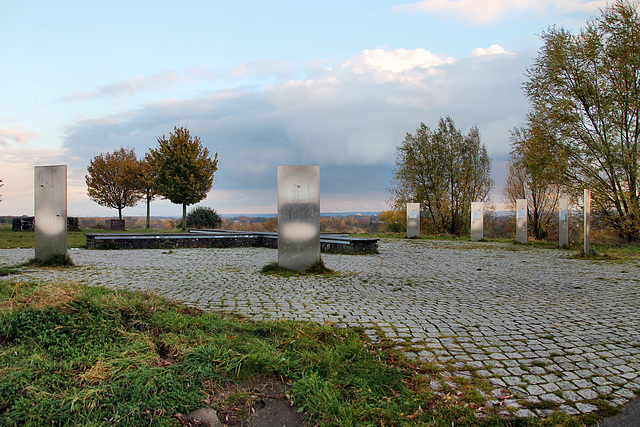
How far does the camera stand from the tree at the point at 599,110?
15203 millimetres

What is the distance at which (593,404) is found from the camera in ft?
8.89

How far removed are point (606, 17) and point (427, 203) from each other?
13.7 meters

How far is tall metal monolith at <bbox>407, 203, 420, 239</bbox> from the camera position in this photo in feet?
70.4

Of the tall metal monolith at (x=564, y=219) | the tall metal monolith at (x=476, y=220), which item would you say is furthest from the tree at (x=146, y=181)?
the tall metal monolith at (x=564, y=219)

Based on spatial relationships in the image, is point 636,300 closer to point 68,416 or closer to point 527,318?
point 527,318

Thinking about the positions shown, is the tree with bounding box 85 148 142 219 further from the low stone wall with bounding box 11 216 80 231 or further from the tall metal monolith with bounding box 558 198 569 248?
the tall metal monolith with bounding box 558 198 569 248

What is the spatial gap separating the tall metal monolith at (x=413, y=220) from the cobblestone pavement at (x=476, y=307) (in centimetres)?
1079

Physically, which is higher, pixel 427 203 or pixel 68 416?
pixel 427 203

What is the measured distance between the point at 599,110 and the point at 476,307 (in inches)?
579

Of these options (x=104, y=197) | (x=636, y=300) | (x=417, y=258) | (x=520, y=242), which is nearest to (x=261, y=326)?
(x=636, y=300)

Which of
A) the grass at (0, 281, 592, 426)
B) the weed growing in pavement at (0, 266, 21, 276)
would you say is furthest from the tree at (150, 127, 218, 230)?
the grass at (0, 281, 592, 426)

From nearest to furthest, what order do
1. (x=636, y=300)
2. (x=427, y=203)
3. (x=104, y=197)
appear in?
(x=636, y=300) < (x=427, y=203) < (x=104, y=197)

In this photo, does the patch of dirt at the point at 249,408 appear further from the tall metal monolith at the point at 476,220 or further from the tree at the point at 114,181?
the tree at the point at 114,181

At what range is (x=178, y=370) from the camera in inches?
111
